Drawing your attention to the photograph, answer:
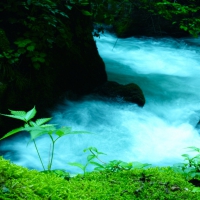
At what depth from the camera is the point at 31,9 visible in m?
4.68

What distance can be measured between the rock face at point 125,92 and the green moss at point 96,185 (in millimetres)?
5107

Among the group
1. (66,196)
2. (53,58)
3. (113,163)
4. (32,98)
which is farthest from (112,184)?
(53,58)

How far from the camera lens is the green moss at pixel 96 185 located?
1.10 metres

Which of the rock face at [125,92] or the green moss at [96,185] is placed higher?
the green moss at [96,185]

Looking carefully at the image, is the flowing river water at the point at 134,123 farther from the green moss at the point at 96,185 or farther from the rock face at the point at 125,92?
the green moss at the point at 96,185

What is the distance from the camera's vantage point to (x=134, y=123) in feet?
20.8

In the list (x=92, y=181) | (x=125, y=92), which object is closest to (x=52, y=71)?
(x=125, y=92)

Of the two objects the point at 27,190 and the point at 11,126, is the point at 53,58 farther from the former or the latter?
the point at 27,190

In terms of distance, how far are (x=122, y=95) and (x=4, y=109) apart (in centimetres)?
357

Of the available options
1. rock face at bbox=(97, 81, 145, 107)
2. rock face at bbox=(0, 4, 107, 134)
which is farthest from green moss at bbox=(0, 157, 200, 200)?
rock face at bbox=(97, 81, 145, 107)

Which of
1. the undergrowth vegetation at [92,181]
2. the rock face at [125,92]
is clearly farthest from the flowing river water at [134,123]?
the undergrowth vegetation at [92,181]

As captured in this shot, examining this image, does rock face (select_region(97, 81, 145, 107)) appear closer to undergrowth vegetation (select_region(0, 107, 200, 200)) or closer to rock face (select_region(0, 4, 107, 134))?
rock face (select_region(0, 4, 107, 134))

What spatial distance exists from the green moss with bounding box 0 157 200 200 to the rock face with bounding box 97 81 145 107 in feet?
16.8

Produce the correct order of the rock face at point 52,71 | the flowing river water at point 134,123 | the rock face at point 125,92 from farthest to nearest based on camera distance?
the rock face at point 125,92 → the flowing river water at point 134,123 → the rock face at point 52,71
